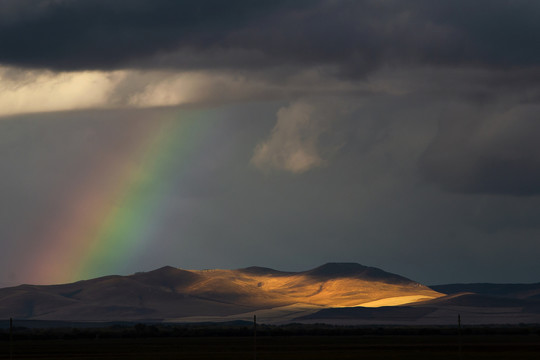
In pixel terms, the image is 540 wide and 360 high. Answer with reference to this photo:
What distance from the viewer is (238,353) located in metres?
99.1

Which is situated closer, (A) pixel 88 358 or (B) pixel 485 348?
(A) pixel 88 358

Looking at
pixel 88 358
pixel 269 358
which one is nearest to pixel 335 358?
pixel 269 358

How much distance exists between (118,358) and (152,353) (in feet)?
27.9

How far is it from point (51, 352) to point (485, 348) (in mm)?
49861

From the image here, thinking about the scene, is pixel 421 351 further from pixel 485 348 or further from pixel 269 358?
pixel 269 358

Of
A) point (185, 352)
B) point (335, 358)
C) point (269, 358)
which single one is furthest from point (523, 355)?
point (185, 352)

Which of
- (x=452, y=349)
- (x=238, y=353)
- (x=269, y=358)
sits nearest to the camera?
(x=269, y=358)

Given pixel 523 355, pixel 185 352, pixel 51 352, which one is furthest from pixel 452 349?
pixel 51 352

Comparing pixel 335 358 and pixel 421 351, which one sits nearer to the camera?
pixel 335 358

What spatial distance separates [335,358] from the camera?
297ft

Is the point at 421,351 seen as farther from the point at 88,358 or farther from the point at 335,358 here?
the point at 88,358

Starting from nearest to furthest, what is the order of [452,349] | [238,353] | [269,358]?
[269,358] → [238,353] → [452,349]

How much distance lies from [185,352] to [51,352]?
15.6 metres

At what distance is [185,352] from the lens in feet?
340
